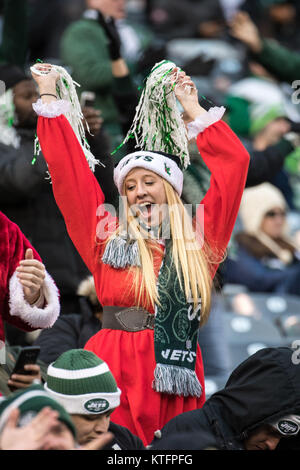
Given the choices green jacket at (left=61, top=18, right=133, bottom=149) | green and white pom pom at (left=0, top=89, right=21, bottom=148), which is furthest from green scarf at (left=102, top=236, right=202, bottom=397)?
green jacket at (left=61, top=18, right=133, bottom=149)

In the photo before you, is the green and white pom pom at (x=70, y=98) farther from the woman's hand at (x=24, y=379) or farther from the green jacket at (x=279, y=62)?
the green jacket at (x=279, y=62)

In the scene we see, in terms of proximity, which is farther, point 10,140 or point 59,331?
point 10,140

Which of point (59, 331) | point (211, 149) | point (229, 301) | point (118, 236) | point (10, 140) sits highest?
point (211, 149)

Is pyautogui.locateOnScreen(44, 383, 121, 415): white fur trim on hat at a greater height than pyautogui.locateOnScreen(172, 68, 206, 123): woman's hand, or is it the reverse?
pyautogui.locateOnScreen(172, 68, 206, 123): woman's hand

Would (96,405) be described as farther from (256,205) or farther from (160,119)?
(256,205)

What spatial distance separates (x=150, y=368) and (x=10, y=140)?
2.02 m

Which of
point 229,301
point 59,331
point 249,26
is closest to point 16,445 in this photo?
point 59,331

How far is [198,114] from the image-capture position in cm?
398

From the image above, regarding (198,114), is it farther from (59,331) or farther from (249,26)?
(249,26)

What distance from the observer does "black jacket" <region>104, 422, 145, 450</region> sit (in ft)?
10.8

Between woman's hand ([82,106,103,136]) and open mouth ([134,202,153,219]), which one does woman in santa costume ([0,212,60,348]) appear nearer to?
open mouth ([134,202,153,219])

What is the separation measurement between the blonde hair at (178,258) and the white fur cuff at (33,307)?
313mm

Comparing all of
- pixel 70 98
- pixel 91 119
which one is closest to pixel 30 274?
pixel 70 98

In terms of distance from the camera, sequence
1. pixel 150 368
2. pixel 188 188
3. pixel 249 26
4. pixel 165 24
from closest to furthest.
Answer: pixel 150 368 → pixel 188 188 → pixel 249 26 → pixel 165 24
